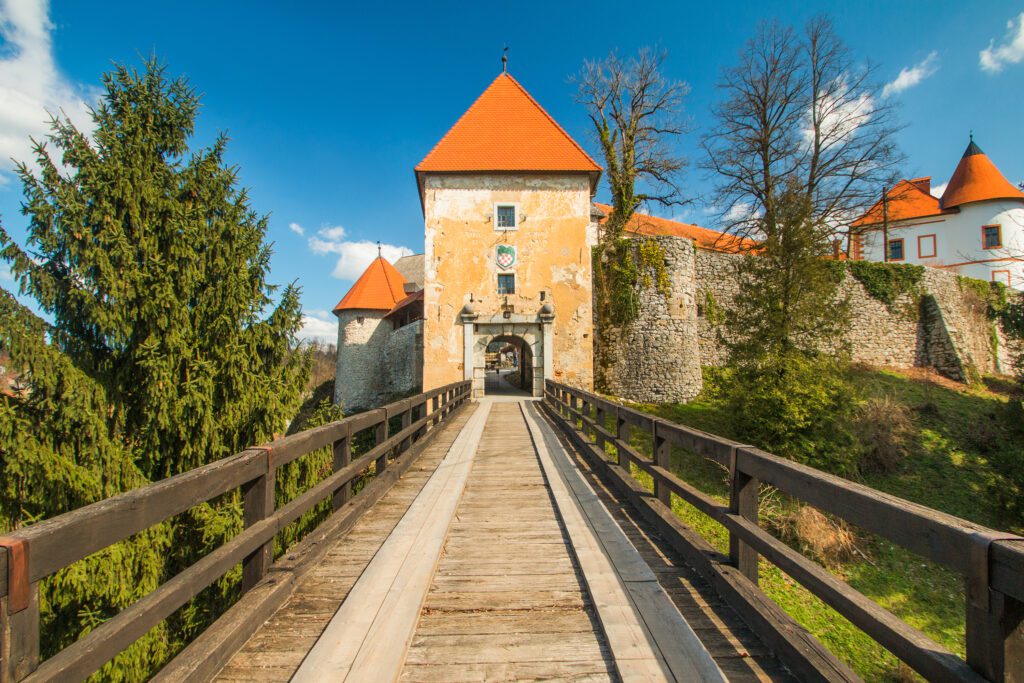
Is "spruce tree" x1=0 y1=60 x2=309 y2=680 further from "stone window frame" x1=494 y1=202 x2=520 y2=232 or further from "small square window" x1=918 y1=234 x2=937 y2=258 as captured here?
"small square window" x1=918 y1=234 x2=937 y2=258

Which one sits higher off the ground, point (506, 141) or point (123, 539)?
point (506, 141)

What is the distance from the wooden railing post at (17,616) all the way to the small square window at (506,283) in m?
14.4

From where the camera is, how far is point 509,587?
265 centimetres

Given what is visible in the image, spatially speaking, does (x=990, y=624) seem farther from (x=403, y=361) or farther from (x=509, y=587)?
(x=403, y=361)

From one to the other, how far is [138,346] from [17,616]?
763cm

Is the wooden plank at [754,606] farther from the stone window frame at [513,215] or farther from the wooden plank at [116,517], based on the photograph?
the stone window frame at [513,215]

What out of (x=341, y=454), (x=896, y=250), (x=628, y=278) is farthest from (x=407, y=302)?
(x=896, y=250)

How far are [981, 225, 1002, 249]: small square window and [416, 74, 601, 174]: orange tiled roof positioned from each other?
24.2 metres

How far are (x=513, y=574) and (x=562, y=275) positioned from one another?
521 inches

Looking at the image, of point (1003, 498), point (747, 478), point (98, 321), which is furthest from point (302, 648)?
point (1003, 498)

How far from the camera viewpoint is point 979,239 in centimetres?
2538

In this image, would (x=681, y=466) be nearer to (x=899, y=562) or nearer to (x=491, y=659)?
(x=899, y=562)

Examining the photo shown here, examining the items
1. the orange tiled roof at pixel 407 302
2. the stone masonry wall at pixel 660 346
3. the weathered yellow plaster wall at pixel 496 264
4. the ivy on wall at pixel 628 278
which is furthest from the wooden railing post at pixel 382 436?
the orange tiled roof at pixel 407 302

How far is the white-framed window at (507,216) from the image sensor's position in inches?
612
